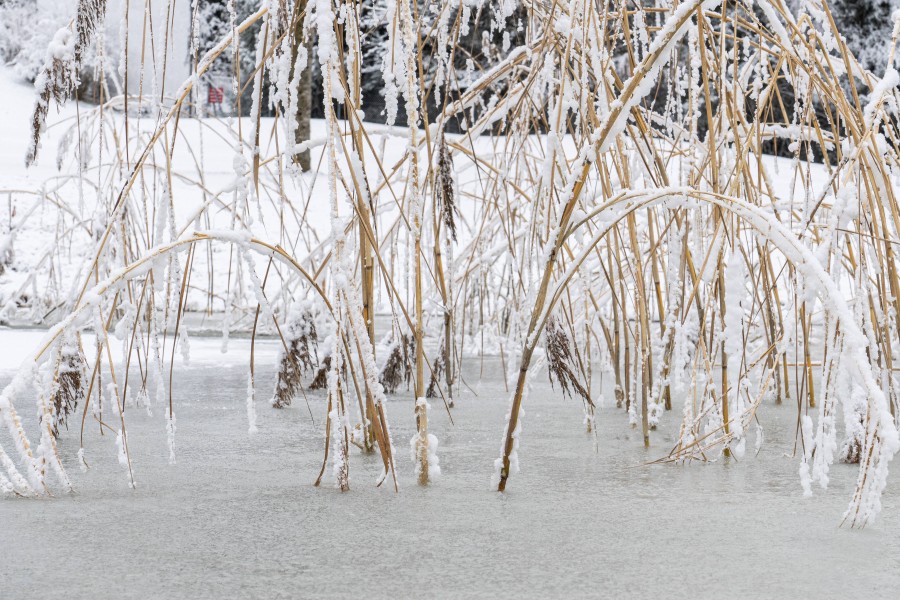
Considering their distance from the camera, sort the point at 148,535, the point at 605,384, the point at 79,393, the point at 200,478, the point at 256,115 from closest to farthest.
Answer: the point at 148,535
the point at 256,115
the point at 200,478
the point at 79,393
the point at 605,384

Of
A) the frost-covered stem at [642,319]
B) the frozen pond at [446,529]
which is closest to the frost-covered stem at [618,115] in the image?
the frozen pond at [446,529]

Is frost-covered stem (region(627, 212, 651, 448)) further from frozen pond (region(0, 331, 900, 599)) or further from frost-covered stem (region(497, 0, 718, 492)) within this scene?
frost-covered stem (region(497, 0, 718, 492))

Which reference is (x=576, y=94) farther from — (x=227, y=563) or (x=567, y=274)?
(x=227, y=563)

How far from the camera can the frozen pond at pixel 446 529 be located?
3.30ft

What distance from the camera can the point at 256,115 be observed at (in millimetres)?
1312

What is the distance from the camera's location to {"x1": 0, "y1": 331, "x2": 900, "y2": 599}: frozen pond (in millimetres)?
1007

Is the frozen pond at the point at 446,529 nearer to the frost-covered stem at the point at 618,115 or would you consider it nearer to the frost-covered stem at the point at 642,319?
the frost-covered stem at the point at 642,319

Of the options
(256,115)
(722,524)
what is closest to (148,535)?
(256,115)

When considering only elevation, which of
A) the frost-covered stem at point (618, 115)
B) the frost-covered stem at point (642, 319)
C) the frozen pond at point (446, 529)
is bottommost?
the frozen pond at point (446, 529)

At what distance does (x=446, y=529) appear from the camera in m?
1.19

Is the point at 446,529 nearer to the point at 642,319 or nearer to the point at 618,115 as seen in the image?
the point at 618,115

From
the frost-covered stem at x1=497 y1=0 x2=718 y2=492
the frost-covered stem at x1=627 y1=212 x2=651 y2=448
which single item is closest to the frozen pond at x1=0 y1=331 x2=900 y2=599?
the frost-covered stem at x1=627 y1=212 x2=651 y2=448

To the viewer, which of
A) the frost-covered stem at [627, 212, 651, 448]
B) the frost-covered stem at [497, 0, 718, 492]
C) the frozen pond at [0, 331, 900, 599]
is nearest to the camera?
the frozen pond at [0, 331, 900, 599]

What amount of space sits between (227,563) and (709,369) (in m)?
0.82
